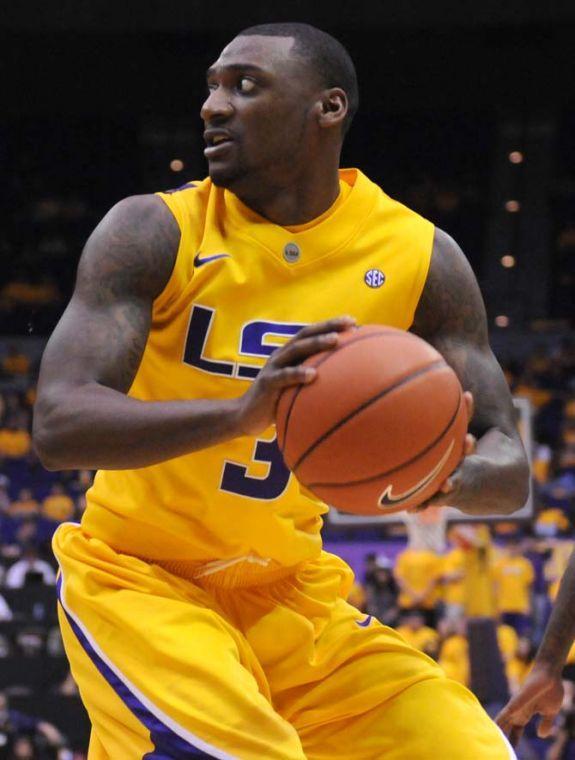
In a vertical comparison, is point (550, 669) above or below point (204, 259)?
below

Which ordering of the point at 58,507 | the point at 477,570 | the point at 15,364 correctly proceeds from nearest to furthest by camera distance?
the point at 477,570 < the point at 58,507 < the point at 15,364

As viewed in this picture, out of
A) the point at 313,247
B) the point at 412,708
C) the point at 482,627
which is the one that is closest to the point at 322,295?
the point at 313,247

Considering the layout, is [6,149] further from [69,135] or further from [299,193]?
[299,193]

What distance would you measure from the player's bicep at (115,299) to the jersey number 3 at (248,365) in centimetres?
14

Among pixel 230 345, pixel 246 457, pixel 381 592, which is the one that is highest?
pixel 230 345

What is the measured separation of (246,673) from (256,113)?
1.29m

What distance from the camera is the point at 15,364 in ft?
55.5

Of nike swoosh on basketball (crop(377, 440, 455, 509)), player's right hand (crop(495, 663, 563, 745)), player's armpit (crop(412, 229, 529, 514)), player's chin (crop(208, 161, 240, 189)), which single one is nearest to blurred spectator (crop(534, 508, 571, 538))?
player's right hand (crop(495, 663, 563, 745))

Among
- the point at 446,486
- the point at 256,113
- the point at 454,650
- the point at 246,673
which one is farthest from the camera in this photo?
the point at 454,650

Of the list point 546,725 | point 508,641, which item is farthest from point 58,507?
point 546,725

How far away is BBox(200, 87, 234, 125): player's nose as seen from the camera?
346 cm

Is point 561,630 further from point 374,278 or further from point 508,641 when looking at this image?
point 508,641

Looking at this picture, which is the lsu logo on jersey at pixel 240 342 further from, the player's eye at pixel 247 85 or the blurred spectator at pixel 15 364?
the blurred spectator at pixel 15 364

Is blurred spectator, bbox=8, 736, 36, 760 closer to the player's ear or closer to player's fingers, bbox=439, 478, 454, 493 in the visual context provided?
the player's ear
